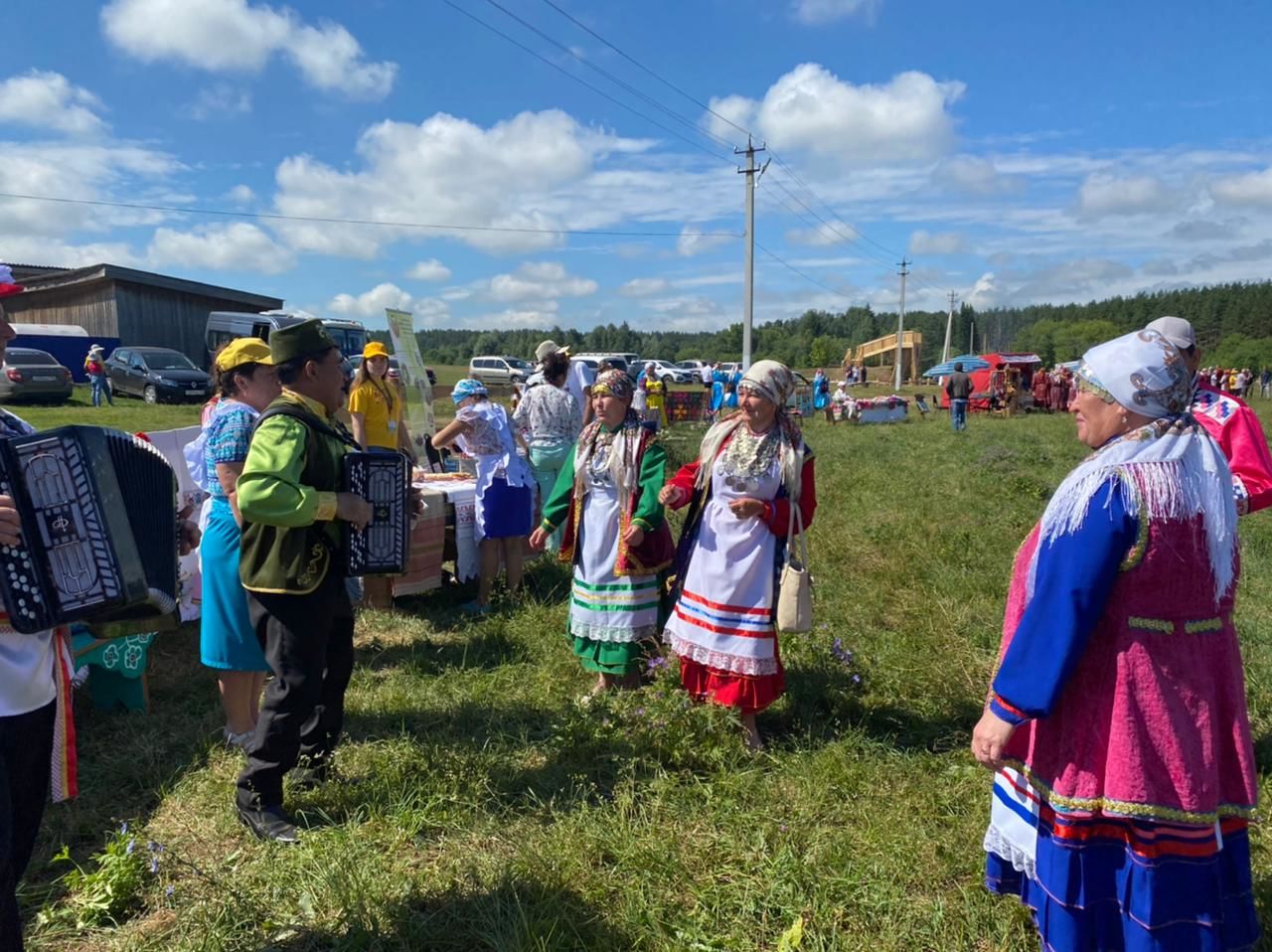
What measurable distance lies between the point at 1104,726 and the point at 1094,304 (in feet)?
456

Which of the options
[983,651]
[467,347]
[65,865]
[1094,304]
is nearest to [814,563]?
[983,651]

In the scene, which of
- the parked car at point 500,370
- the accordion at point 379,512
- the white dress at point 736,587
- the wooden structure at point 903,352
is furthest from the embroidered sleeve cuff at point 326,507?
the wooden structure at point 903,352

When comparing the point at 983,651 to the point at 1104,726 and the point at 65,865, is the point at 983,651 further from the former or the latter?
the point at 65,865

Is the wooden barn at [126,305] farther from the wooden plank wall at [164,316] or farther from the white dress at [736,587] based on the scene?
the white dress at [736,587]

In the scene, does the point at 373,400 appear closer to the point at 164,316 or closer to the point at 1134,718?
the point at 1134,718

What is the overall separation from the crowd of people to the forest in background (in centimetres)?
5922

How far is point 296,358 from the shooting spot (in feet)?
10.1

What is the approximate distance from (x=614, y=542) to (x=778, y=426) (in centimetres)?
117

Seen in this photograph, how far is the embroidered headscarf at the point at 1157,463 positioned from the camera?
76.8 inches

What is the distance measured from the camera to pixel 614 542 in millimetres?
4512

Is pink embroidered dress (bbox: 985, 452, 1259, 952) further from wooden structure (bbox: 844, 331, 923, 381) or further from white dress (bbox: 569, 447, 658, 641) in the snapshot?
wooden structure (bbox: 844, 331, 923, 381)

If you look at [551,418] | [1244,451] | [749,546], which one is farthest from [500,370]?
[1244,451]

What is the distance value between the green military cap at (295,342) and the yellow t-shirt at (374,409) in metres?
3.50

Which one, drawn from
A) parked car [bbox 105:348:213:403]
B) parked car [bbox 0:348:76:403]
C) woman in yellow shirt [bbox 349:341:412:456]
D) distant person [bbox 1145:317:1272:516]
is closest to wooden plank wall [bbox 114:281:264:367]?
parked car [bbox 105:348:213:403]
